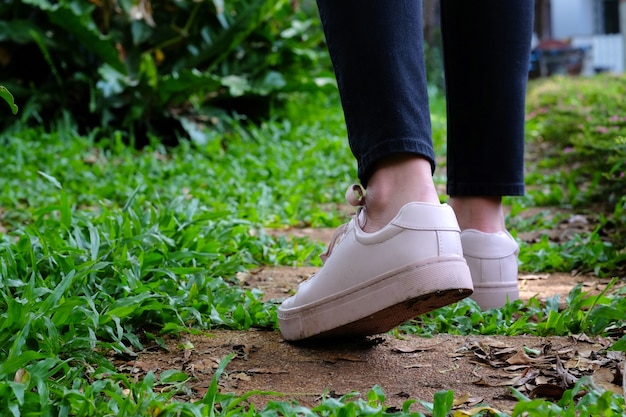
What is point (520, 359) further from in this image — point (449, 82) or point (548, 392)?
point (449, 82)

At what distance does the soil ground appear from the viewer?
4.17 ft

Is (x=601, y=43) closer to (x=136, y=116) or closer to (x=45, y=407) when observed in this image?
(x=136, y=116)

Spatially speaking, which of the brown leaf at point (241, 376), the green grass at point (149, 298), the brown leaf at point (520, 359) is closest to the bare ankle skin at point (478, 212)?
the green grass at point (149, 298)

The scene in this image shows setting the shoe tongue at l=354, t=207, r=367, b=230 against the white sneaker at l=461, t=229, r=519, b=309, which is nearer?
the shoe tongue at l=354, t=207, r=367, b=230

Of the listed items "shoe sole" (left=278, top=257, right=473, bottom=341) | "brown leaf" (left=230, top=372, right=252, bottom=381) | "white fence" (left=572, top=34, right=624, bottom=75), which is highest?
"shoe sole" (left=278, top=257, right=473, bottom=341)

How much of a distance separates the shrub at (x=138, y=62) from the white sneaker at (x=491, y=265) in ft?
11.8

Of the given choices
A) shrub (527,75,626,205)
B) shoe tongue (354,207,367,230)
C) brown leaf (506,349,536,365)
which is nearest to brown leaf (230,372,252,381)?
shoe tongue (354,207,367,230)

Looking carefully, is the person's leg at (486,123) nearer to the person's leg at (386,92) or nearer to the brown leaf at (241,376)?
the person's leg at (386,92)

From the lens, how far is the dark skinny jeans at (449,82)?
1.30m

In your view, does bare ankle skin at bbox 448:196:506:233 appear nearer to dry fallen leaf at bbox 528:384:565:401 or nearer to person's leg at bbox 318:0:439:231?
person's leg at bbox 318:0:439:231

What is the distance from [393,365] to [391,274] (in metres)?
0.20

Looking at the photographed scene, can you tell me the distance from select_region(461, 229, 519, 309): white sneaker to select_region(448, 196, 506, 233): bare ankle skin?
2cm

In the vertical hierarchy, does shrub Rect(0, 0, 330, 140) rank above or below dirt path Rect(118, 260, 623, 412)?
above

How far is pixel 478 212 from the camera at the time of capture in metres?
1.73
